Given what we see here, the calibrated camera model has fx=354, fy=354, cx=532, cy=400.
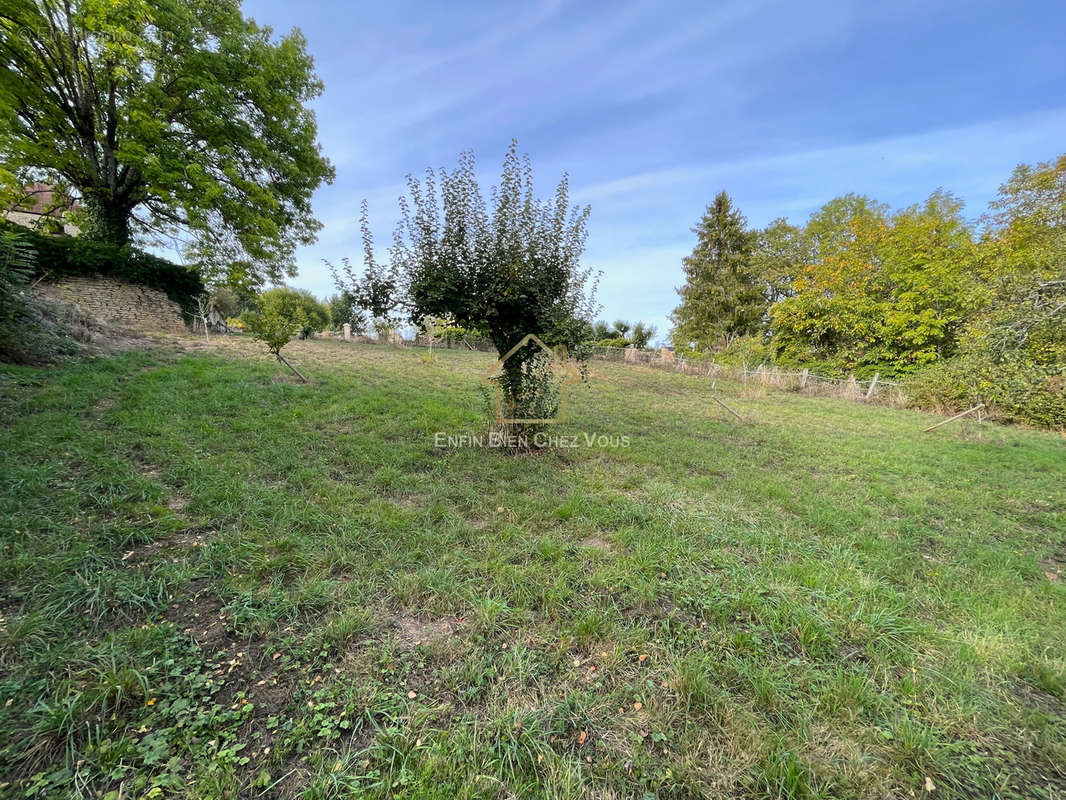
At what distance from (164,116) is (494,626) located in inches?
699

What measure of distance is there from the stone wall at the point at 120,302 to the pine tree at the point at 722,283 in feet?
84.9

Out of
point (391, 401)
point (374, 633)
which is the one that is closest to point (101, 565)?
point (374, 633)

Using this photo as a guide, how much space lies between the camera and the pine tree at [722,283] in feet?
72.8

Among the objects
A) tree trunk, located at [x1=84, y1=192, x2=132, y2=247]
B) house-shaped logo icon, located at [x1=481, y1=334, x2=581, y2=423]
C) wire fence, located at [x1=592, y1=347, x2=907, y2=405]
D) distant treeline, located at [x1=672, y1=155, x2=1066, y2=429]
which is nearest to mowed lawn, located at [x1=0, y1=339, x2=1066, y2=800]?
house-shaped logo icon, located at [x1=481, y1=334, x2=581, y2=423]

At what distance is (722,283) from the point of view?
22672 mm

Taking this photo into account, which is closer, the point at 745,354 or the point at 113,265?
the point at 113,265

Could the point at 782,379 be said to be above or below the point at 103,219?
below

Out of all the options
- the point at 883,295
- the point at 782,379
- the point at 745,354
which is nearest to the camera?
the point at 745,354

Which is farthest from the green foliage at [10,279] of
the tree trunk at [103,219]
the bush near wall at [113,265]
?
the tree trunk at [103,219]

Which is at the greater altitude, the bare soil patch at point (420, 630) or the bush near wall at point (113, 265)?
the bush near wall at point (113, 265)

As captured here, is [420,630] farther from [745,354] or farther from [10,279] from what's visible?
[745,354]

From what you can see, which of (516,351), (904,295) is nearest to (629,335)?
(904,295)

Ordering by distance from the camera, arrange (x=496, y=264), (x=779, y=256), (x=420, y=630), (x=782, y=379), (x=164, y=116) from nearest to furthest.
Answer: (x=420, y=630), (x=496, y=264), (x=164, y=116), (x=782, y=379), (x=779, y=256)

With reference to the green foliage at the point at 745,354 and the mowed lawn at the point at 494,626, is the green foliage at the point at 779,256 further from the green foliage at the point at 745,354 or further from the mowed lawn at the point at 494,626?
the mowed lawn at the point at 494,626
